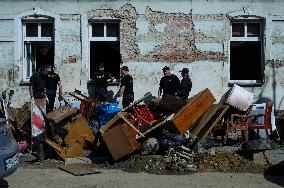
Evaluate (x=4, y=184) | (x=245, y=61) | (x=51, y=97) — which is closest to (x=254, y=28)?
(x=245, y=61)

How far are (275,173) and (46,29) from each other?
8211 mm

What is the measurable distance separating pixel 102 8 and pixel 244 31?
14.1 feet

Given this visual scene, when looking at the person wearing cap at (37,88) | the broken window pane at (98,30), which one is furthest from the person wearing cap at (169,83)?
the person wearing cap at (37,88)

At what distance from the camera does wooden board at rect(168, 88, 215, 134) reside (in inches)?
406

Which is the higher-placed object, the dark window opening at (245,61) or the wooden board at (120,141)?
the dark window opening at (245,61)

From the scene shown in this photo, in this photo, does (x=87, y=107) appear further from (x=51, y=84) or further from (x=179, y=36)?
(x=179, y=36)

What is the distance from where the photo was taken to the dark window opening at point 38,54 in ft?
46.5

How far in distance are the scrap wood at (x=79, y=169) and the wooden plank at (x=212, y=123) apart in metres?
2.59

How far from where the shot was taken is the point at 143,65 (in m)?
13.7

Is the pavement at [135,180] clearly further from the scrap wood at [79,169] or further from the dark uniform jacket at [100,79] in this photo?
the dark uniform jacket at [100,79]

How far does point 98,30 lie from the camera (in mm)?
14023

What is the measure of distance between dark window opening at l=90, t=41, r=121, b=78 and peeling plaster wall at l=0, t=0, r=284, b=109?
38 cm

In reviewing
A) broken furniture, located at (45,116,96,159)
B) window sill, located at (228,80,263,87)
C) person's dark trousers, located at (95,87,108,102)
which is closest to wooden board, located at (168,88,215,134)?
broken furniture, located at (45,116,96,159)

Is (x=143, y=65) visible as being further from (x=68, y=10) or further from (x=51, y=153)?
(x=51, y=153)
